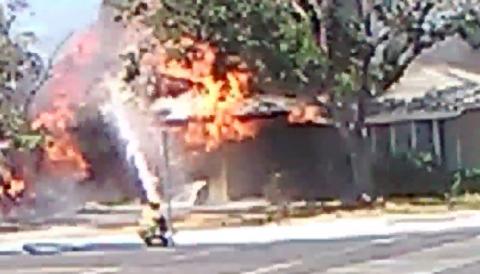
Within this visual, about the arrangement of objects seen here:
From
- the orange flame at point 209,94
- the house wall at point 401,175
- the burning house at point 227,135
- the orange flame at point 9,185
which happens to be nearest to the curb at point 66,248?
the orange flame at point 209,94

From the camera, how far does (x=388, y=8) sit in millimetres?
39281

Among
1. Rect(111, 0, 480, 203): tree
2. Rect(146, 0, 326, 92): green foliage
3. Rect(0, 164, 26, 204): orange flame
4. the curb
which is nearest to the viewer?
the curb

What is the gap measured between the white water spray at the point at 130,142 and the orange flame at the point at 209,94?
165 cm

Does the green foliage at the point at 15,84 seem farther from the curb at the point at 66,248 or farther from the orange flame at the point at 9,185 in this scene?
the curb at the point at 66,248

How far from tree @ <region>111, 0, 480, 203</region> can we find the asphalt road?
35.3 feet

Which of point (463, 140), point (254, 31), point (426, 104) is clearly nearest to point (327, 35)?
point (254, 31)

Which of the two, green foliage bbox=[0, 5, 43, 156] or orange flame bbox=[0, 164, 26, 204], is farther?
orange flame bbox=[0, 164, 26, 204]

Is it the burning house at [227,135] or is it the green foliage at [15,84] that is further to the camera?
the green foliage at [15,84]

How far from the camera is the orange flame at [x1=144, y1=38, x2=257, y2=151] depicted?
131 feet

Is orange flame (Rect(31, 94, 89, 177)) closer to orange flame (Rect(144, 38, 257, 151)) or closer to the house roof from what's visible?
orange flame (Rect(144, 38, 257, 151))

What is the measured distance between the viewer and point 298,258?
22.3 metres

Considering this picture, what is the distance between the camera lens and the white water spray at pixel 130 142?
42844 mm

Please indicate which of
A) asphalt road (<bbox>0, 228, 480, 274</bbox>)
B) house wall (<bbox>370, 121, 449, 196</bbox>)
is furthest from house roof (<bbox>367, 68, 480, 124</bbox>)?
asphalt road (<bbox>0, 228, 480, 274</bbox>)

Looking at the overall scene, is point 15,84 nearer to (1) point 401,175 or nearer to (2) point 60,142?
(2) point 60,142
